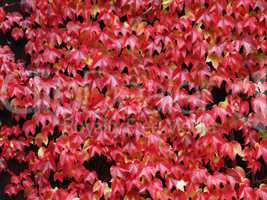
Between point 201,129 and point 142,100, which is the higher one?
point 142,100

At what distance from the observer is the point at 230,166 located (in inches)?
140

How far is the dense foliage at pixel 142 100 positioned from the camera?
3393 millimetres

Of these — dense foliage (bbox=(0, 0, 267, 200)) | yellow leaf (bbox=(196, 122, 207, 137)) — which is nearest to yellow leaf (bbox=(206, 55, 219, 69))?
dense foliage (bbox=(0, 0, 267, 200))

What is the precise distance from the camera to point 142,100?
3467 mm

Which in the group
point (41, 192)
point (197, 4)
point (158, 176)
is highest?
point (197, 4)

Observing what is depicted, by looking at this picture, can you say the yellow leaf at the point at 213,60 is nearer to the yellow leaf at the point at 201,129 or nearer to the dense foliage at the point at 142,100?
the dense foliage at the point at 142,100

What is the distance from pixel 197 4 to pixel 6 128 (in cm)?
188

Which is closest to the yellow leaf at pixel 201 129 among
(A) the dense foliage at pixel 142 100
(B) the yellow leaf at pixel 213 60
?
(A) the dense foliage at pixel 142 100

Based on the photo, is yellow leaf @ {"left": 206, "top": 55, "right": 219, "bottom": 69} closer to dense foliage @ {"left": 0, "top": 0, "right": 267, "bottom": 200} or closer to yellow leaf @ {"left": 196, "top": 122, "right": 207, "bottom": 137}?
dense foliage @ {"left": 0, "top": 0, "right": 267, "bottom": 200}

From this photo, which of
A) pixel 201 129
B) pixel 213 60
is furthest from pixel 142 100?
pixel 213 60

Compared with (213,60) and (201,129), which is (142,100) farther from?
(213,60)

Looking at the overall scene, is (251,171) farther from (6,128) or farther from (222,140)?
(6,128)

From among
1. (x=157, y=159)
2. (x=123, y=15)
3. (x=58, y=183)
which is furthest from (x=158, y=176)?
(x=123, y=15)

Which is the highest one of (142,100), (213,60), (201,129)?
(213,60)
